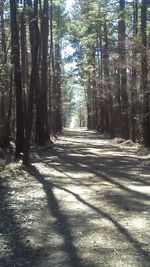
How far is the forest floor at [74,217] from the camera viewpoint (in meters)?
6.95

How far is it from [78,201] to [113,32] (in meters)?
27.7

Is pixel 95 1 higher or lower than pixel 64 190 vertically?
higher

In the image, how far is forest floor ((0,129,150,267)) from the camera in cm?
695

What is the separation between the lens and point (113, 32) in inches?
1459

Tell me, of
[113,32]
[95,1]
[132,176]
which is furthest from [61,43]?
[132,176]

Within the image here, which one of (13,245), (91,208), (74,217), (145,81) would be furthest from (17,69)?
(13,245)

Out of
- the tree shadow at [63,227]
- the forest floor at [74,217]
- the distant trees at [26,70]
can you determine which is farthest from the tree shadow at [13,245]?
the distant trees at [26,70]

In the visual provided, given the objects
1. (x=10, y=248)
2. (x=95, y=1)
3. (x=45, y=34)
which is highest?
(x=95, y=1)

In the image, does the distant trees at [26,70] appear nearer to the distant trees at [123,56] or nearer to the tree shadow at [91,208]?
the distant trees at [123,56]

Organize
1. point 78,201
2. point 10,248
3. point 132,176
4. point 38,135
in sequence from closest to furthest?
1. point 10,248
2. point 78,201
3. point 132,176
4. point 38,135

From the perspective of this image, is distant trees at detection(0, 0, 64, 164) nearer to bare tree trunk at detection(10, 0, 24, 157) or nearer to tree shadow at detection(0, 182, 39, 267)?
bare tree trunk at detection(10, 0, 24, 157)

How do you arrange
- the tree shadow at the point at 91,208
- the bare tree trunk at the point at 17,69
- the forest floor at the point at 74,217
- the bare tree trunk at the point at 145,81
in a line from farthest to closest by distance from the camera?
the bare tree trunk at the point at 145,81, the bare tree trunk at the point at 17,69, the tree shadow at the point at 91,208, the forest floor at the point at 74,217

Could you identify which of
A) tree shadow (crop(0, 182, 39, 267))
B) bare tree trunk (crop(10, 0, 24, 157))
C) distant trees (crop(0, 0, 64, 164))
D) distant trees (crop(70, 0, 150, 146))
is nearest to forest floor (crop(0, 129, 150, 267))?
tree shadow (crop(0, 182, 39, 267))

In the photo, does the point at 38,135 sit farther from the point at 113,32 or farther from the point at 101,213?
the point at 101,213
